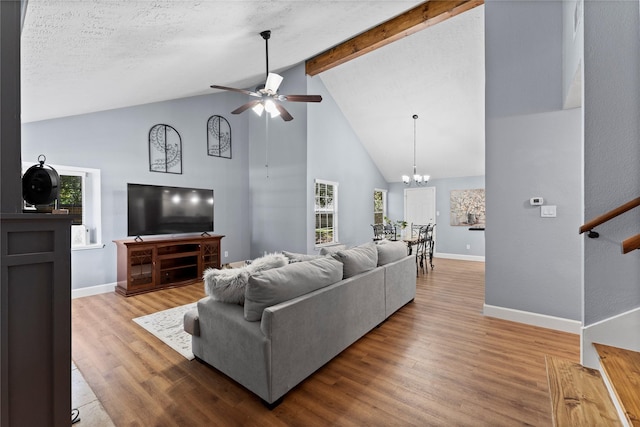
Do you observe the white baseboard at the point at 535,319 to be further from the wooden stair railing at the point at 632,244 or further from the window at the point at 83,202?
the window at the point at 83,202

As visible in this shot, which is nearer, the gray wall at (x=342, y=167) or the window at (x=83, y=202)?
the window at (x=83, y=202)

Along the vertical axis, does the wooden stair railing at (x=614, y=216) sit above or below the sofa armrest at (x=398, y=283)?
above

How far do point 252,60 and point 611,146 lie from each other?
400cm

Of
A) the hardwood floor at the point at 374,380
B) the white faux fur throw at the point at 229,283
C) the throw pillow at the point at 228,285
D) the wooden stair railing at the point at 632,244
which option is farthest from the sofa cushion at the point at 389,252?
the wooden stair railing at the point at 632,244

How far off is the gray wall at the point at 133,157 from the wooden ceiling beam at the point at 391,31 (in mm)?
2216

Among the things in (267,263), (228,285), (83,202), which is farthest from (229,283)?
(83,202)

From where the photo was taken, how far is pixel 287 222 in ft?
19.5

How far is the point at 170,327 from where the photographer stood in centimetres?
320

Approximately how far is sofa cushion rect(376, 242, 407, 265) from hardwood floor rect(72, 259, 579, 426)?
72 centimetres

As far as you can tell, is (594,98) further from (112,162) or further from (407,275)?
(112,162)

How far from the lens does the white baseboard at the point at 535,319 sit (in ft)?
10.0

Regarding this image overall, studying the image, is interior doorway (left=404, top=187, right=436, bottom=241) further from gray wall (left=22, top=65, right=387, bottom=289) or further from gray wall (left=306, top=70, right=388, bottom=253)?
gray wall (left=22, top=65, right=387, bottom=289)

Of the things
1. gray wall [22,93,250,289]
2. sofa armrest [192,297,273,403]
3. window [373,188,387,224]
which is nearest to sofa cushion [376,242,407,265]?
sofa armrest [192,297,273,403]

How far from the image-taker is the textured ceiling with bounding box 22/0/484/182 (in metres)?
2.23
